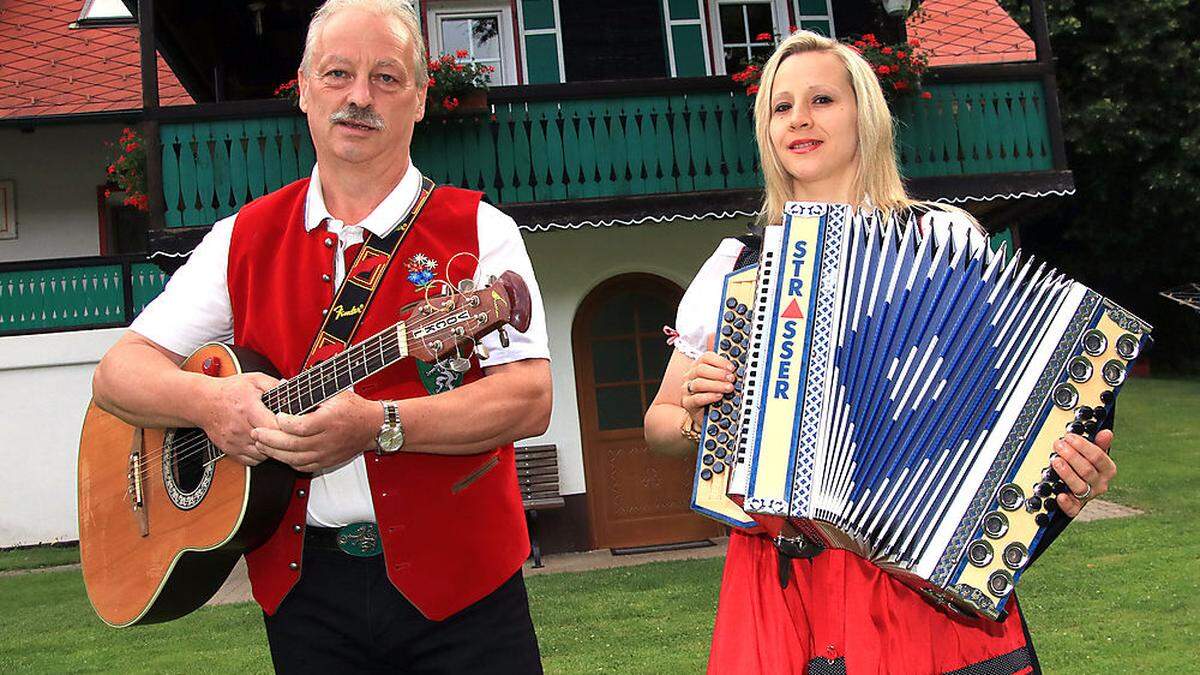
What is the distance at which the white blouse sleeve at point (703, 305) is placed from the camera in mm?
2371

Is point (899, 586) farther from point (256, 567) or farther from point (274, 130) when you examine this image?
point (274, 130)

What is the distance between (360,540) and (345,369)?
346mm

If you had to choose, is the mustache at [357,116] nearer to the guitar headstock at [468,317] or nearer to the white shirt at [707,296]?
the guitar headstock at [468,317]

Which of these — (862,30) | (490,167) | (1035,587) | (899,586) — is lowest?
(1035,587)

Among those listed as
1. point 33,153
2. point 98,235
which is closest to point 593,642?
point 98,235

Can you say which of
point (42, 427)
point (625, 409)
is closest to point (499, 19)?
point (625, 409)

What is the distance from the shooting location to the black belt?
2256 mm

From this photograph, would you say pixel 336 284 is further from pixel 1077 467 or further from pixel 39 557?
pixel 39 557

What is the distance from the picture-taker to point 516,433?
87.8 inches

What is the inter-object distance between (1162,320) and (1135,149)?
503 centimetres

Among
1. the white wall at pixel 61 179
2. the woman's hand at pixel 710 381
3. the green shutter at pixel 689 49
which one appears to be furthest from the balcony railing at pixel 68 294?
the woman's hand at pixel 710 381

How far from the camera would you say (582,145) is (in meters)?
9.88

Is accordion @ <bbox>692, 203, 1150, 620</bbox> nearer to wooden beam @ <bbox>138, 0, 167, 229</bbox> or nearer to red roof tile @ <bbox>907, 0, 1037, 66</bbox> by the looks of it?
wooden beam @ <bbox>138, 0, 167, 229</bbox>

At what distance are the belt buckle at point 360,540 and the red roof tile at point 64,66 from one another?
1241 cm
